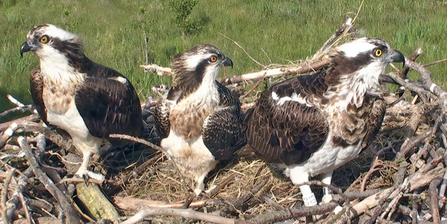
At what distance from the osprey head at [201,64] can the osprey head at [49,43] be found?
98cm

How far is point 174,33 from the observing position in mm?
10320

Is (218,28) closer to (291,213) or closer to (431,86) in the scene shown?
(431,86)

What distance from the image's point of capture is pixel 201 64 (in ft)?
15.6

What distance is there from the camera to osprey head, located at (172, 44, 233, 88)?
4.73m

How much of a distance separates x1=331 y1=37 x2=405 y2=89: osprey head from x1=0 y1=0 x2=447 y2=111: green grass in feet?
10.8

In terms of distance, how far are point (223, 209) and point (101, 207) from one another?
105 centimetres

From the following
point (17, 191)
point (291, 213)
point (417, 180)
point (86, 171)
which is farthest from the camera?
point (86, 171)

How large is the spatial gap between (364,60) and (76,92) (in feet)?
7.96

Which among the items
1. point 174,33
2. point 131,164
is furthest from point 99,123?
point 174,33

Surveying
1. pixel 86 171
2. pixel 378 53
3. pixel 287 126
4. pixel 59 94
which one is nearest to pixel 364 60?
pixel 378 53

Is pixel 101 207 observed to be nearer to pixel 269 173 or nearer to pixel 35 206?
pixel 35 206

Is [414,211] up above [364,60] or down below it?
below

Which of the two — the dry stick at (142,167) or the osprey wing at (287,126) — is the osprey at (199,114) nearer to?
the osprey wing at (287,126)

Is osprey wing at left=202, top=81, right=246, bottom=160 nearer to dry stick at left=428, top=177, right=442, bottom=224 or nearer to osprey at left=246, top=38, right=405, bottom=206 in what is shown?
osprey at left=246, top=38, right=405, bottom=206
